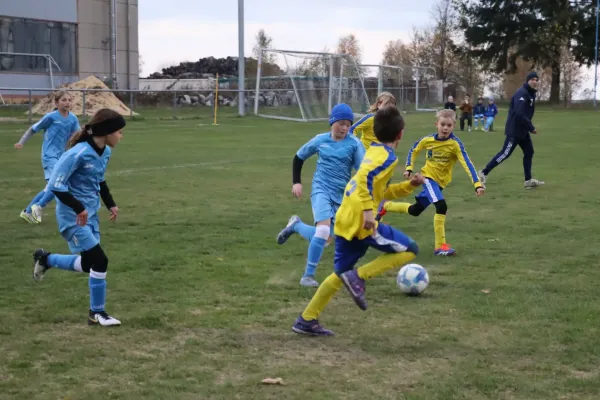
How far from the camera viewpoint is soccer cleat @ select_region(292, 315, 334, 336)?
599cm

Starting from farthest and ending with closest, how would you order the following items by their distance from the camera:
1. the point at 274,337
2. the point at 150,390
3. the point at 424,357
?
1. the point at 274,337
2. the point at 424,357
3. the point at 150,390

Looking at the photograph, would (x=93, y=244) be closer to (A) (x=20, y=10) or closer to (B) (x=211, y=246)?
(B) (x=211, y=246)

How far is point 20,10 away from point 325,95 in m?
20.1

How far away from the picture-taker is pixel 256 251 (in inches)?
360

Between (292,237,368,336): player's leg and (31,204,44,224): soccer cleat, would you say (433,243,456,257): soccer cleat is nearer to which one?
(292,237,368,336): player's leg

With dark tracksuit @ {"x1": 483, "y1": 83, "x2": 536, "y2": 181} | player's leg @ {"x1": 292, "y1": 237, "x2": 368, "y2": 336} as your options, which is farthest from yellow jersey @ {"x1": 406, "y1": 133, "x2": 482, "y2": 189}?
dark tracksuit @ {"x1": 483, "y1": 83, "x2": 536, "y2": 181}

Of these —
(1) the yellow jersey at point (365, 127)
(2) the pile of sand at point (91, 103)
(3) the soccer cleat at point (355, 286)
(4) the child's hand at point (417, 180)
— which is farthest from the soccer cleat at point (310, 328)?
(2) the pile of sand at point (91, 103)

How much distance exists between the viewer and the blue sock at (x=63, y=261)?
261 inches

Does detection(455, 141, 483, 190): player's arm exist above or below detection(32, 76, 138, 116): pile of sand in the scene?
below

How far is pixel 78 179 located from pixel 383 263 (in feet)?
7.98

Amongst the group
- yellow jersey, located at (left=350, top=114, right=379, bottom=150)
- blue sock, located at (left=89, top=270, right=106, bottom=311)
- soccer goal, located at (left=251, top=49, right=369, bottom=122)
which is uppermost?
soccer goal, located at (left=251, top=49, right=369, bottom=122)

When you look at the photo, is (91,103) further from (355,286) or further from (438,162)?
(355,286)

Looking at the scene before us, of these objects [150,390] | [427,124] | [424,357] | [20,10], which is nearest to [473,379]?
[424,357]

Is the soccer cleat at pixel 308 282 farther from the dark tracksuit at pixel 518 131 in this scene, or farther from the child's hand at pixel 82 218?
the dark tracksuit at pixel 518 131
